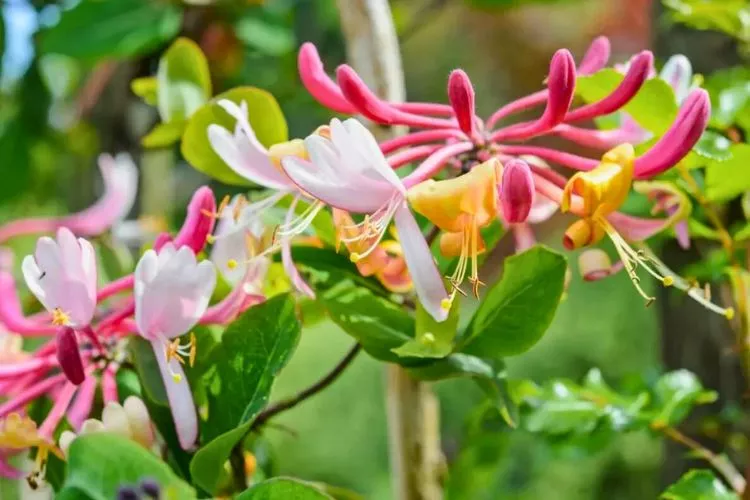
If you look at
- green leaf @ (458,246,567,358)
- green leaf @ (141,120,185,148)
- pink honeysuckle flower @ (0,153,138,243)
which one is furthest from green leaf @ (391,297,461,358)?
pink honeysuckle flower @ (0,153,138,243)

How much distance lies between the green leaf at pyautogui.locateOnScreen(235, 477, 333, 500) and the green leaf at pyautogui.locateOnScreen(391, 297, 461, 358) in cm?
9

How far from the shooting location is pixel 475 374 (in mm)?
418

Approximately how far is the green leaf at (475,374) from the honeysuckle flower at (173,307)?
10cm

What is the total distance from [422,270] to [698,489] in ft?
0.59

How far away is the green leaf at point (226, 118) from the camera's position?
486 millimetres

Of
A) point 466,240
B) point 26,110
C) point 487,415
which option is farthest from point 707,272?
point 26,110

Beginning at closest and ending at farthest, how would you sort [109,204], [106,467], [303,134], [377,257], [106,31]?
[106,467], [377,257], [109,204], [106,31], [303,134]

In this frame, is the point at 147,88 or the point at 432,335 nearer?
the point at 432,335

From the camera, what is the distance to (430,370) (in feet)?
1.38

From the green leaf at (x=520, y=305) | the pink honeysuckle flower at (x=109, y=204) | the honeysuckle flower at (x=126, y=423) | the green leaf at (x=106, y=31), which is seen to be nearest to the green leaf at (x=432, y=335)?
the green leaf at (x=520, y=305)

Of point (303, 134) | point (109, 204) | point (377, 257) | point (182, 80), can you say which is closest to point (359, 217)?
point (377, 257)

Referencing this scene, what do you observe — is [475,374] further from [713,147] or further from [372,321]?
[713,147]

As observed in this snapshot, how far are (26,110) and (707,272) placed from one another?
868 mm

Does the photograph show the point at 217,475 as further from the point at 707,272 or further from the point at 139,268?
the point at 707,272
